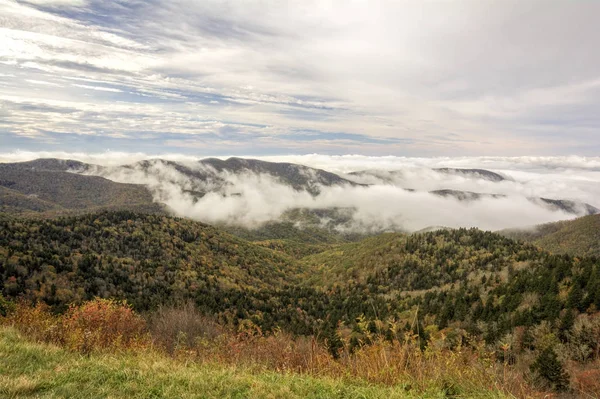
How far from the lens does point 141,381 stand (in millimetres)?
6547

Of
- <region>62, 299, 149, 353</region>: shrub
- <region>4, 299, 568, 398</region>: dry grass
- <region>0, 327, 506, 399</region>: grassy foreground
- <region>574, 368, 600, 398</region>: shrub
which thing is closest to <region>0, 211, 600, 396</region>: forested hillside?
<region>4, 299, 568, 398</region>: dry grass

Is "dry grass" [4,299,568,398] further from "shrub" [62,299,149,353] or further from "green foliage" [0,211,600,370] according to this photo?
"green foliage" [0,211,600,370]

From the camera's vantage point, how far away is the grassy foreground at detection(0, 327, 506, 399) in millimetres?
5895

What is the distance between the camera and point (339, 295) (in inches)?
5891

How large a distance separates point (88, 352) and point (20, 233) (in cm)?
14068

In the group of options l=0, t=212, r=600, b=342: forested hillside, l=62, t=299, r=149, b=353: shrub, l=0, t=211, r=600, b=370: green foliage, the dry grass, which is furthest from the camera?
l=0, t=212, r=600, b=342: forested hillside

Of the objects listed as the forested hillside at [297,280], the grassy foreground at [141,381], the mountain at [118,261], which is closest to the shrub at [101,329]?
the grassy foreground at [141,381]

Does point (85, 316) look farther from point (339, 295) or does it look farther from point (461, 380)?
point (339, 295)

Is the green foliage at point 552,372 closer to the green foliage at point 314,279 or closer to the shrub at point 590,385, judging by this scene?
the shrub at point 590,385

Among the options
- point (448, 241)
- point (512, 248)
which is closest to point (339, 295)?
point (448, 241)

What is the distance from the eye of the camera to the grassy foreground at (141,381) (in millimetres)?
5895

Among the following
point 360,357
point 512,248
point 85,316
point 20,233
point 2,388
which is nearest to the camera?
point 2,388

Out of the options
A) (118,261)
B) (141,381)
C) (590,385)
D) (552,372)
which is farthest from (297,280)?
(141,381)

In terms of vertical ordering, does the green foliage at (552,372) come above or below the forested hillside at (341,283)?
above
